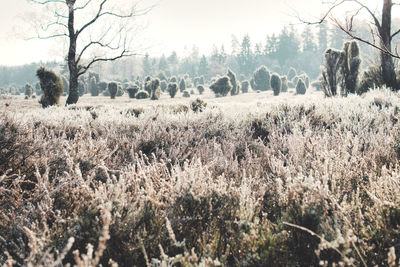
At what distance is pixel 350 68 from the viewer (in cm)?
1639

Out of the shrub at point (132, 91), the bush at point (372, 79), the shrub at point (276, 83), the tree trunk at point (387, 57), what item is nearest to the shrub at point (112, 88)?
the shrub at point (132, 91)

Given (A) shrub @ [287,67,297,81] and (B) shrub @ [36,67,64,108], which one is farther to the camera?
(A) shrub @ [287,67,297,81]

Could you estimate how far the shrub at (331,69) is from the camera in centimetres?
1664

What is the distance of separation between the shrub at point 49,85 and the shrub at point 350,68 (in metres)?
20.1

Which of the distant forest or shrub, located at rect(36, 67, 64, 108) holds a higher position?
the distant forest

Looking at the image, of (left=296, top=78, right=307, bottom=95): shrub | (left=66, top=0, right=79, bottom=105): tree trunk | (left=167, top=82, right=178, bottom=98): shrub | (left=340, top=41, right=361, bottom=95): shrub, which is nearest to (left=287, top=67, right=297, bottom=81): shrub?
(left=296, top=78, right=307, bottom=95): shrub

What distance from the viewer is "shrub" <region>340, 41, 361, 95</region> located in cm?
1625

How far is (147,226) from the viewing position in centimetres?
200

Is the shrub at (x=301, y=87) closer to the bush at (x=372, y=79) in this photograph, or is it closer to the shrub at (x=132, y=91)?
the bush at (x=372, y=79)

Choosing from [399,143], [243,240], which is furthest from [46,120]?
[399,143]

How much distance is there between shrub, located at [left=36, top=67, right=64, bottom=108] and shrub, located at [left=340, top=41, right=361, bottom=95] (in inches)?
790

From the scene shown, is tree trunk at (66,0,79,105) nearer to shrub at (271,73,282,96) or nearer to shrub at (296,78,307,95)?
shrub at (271,73,282,96)

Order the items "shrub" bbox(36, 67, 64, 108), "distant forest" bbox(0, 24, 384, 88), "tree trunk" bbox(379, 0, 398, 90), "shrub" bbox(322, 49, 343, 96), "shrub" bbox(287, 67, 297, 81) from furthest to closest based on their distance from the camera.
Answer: "distant forest" bbox(0, 24, 384, 88)
"shrub" bbox(287, 67, 297, 81)
"shrub" bbox(36, 67, 64, 108)
"shrub" bbox(322, 49, 343, 96)
"tree trunk" bbox(379, 0, 398, 90)

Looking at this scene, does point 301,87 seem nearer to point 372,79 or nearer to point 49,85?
point 372,79
